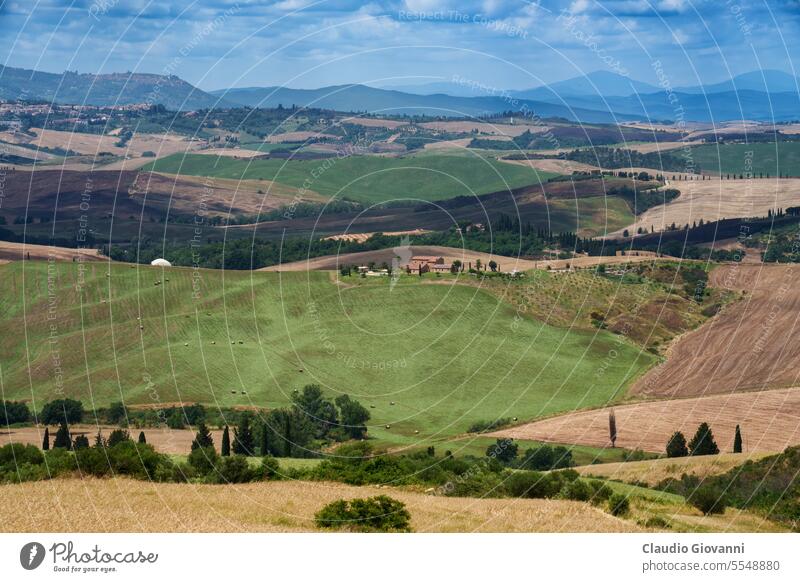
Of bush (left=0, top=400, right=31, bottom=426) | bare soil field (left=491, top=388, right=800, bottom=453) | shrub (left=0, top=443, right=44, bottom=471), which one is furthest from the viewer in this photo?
bush (left=0, top=400, right=31, bottom=426)

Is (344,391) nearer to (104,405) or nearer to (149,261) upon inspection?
(104,405)

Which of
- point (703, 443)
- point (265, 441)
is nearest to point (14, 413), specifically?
point (265, 441)

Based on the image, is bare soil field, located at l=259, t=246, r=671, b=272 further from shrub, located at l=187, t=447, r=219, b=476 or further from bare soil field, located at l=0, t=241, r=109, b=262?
shrub, located at l=187, t=447, r=219, b=476

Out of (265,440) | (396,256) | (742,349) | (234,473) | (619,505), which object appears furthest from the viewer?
(396,256)

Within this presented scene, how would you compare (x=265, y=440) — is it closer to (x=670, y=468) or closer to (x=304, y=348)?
(x=670, y=468)

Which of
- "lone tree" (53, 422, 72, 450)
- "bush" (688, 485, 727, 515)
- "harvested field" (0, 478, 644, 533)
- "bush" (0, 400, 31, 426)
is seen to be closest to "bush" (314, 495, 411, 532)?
"harvested field" (0, 478, 644, 533)
